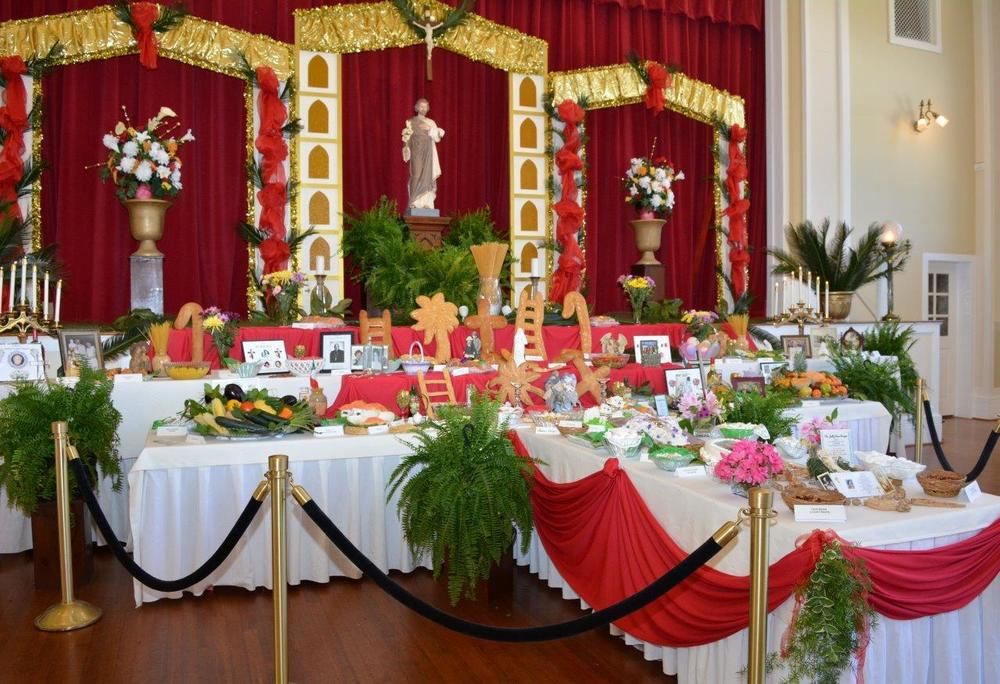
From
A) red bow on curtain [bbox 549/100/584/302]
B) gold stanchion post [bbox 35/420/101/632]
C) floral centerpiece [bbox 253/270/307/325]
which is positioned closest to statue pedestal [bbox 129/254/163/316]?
floral centerpiece [bbox 253/270/307/325]

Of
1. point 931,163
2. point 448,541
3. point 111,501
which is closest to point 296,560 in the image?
point 448,541

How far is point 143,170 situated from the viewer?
7180 millimetres

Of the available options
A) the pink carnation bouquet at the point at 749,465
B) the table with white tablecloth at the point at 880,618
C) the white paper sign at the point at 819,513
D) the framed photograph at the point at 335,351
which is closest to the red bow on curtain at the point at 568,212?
the framed photograph at the point at 335,351

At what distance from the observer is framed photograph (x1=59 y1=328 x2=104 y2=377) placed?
574 cm

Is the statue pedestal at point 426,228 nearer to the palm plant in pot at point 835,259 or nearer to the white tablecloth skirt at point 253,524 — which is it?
the white tablecloth skirt at point 253,524

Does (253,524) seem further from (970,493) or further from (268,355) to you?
(970,493)

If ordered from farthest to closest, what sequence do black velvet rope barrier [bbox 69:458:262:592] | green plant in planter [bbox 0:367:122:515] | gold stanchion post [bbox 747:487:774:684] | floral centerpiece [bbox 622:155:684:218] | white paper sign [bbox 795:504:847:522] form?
1. floral centerpiece [bbox 622:155:684:218]
2. green plant in planter [bbox 0:367:122:515]
3. black velvet rope barrier [bbox 69:458:262:592]
4. white paper sign [bbox 795:504:847:522]
5. gold stanchion post [bbox 747:487:774:684]

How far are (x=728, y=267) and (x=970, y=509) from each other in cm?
880

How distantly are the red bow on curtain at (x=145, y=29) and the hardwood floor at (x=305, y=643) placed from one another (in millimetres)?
5514

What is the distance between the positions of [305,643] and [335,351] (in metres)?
2.71

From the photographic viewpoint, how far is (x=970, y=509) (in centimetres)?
307

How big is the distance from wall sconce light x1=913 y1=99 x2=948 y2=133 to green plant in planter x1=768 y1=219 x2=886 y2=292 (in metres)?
2.13

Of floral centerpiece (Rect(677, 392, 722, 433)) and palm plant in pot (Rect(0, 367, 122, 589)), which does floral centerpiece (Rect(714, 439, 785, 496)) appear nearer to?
floral centerpiece (Rect(677, 392, 722, 433))

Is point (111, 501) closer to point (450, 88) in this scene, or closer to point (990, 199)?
point (450, 88)
